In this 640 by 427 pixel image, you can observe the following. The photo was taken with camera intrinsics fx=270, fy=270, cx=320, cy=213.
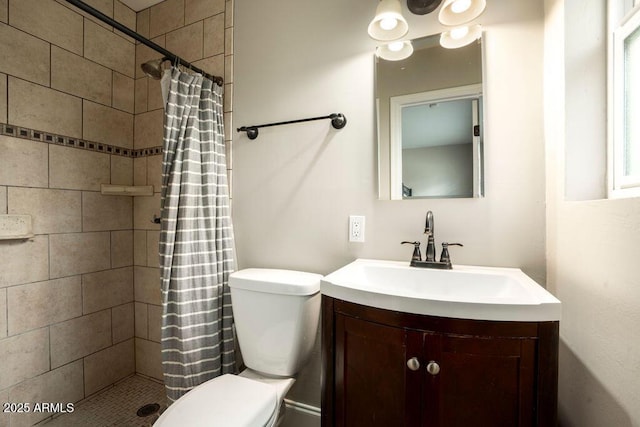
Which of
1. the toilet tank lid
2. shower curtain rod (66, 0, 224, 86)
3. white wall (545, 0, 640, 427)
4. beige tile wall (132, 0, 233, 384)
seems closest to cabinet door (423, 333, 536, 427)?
white wall (545, 0, 640, 427)

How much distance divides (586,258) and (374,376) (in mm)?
743

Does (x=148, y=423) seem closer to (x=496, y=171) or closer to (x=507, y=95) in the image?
(x=496, y=171)

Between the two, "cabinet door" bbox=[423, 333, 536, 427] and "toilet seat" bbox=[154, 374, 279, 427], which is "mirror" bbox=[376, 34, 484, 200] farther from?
"toilet seat" bbox=[154, 374, 279, 427]

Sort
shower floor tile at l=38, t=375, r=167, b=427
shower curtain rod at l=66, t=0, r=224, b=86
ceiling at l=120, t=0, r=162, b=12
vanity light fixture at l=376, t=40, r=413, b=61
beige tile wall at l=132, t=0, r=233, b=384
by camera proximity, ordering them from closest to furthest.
Result: shower curtain rod at l=66, t=0, r=224, b=86 → vanity light fixture at l=376, t=40, r=413, b=61 → shower floor tile at l=38, t=375, r=167, b=427 → beige tile wall at l=132, t=0, r=233, b=384 → ceiling at l=120, t=0, r=162, b=12

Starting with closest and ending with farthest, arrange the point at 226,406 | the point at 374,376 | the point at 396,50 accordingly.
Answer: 1. the point at 374,376
2. the point at 226,406
3. the point at 396,50

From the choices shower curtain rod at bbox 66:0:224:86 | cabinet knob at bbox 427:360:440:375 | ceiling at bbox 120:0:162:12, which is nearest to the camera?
cabinet knob at bbox 427:360:440:375

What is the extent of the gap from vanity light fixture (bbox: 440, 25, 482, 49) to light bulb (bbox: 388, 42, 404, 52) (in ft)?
0.57

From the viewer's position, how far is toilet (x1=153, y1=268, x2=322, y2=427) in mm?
1041

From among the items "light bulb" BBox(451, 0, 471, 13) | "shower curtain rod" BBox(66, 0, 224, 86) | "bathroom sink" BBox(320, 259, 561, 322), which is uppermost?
"light bulb" BBox(451, 0, 471, 13)

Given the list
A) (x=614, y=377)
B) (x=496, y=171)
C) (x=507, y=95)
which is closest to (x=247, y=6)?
(x=507, y=95)

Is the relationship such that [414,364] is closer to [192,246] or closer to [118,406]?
[192,246]

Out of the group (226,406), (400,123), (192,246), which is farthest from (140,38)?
(226,406)

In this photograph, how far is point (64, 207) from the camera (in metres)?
1.56

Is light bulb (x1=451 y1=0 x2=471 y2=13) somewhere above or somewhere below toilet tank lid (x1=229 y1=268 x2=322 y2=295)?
above
